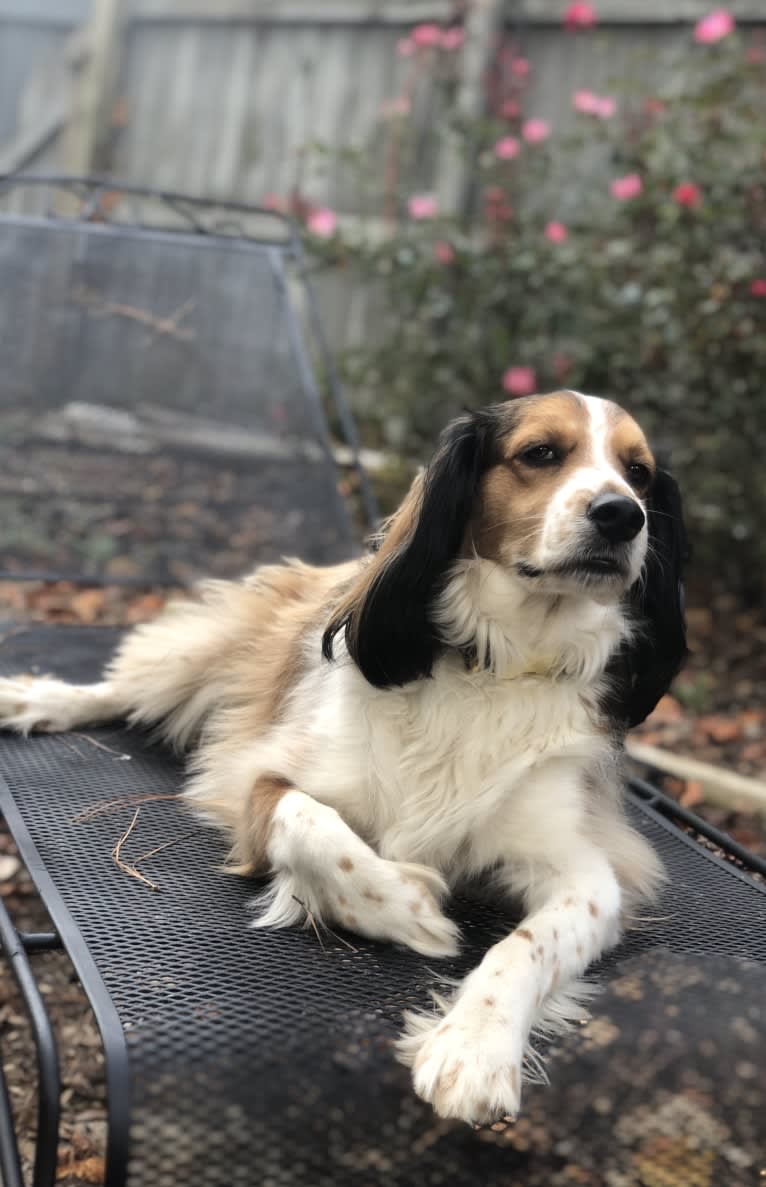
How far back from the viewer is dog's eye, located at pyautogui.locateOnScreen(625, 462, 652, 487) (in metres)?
2.54

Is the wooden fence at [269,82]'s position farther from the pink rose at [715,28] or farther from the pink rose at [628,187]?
the pink rose at [628,187]

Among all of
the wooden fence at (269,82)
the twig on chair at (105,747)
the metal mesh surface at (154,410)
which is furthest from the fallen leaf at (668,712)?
the wooden fence at (269,82)

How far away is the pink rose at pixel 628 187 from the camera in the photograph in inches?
214

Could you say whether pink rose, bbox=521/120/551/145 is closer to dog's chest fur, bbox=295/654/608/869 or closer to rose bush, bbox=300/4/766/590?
rose bush, bbox=300/4/766/590

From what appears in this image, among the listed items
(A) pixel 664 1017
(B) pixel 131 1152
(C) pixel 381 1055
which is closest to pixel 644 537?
(A) pixel 664 1017

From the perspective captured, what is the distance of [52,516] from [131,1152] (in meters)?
3.30

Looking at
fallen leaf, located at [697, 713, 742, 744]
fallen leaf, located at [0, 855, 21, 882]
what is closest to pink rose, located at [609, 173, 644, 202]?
fallen leaf, located at [697, 713, 742, 744]

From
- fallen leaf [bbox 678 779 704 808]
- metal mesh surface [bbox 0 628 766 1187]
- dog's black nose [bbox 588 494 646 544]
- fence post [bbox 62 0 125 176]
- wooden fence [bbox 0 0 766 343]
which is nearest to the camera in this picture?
metal mesh surface [bbox 0 628 766 1187]

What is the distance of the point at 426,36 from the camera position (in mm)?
6586

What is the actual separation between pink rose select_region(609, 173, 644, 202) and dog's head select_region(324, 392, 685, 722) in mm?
3159

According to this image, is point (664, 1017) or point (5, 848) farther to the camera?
point (5, 848)

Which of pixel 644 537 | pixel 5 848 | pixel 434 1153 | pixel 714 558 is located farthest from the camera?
pixel 714 558

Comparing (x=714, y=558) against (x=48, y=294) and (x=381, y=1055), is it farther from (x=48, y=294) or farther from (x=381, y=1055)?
(x=381, y=1055)

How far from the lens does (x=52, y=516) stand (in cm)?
464
